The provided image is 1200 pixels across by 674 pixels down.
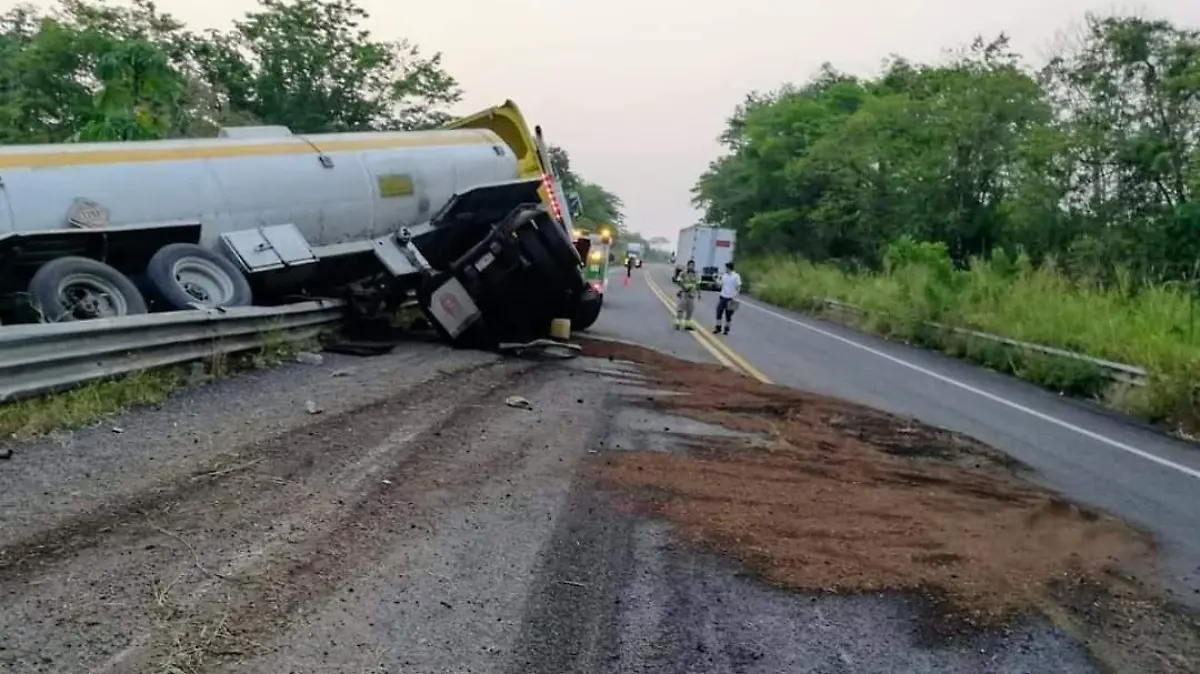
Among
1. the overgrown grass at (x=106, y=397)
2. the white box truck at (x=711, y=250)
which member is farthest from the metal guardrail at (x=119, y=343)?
the white box truck at (x=711, y=250)

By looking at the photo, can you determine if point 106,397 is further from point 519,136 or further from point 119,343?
point 519,136

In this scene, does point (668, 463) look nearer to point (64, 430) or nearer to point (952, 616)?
point (952, 616)

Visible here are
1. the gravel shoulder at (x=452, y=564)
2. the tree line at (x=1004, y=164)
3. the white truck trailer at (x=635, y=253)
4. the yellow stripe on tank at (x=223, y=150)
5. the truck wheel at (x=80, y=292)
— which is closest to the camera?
the gravel shoulder at (x=452, y=564)

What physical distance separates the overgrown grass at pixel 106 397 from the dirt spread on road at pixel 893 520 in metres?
3.26

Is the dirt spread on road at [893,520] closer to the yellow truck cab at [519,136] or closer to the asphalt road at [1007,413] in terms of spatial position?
the asphalt road at [1007,413]

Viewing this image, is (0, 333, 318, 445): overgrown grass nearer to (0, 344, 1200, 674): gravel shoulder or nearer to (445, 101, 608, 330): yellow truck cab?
(0, 344, 1200, 674): gravel shoulder

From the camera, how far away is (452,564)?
4773 mm

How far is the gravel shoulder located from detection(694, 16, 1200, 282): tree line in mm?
16153

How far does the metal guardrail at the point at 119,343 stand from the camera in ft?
22.9

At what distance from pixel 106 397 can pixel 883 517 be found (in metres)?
5.05

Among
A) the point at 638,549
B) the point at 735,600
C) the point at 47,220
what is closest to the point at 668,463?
the point at 638,549

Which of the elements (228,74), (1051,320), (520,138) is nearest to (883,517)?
(520,138)

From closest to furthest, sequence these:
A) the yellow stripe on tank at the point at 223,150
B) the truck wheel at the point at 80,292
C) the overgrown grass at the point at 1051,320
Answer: the truck wheel at the point at 80,292, the yellow stripe on tank at the point at 223,150, the overgrown grass at the point at 1051,320

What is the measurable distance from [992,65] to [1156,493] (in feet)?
109
